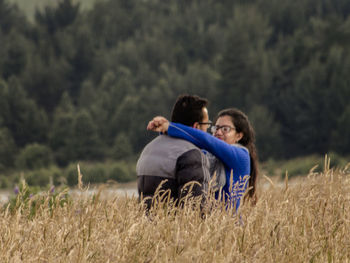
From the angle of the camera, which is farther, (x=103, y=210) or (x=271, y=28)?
(x=271, y=28)

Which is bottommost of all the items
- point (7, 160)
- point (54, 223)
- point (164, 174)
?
point (7, 160)

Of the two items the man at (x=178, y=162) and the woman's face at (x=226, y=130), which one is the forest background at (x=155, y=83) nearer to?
the woman's face at (x=226, y=130)

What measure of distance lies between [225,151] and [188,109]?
389 mm

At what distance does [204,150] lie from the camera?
173 inches

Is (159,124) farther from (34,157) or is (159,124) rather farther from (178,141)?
(34,157)

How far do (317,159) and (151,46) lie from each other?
1781 centimetres

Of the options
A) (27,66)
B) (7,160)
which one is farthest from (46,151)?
(27,66)

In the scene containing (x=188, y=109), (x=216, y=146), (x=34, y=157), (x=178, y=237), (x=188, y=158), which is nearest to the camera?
(x=178, y=237)

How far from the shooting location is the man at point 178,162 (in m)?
4.10

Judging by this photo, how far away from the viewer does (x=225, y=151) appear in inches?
169

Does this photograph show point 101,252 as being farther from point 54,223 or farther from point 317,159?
point 317,159

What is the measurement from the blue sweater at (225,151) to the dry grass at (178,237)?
27 cm

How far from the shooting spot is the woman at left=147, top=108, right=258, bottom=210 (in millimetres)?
4215

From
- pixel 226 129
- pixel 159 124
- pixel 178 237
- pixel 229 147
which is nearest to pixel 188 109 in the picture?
pixel 159 124
